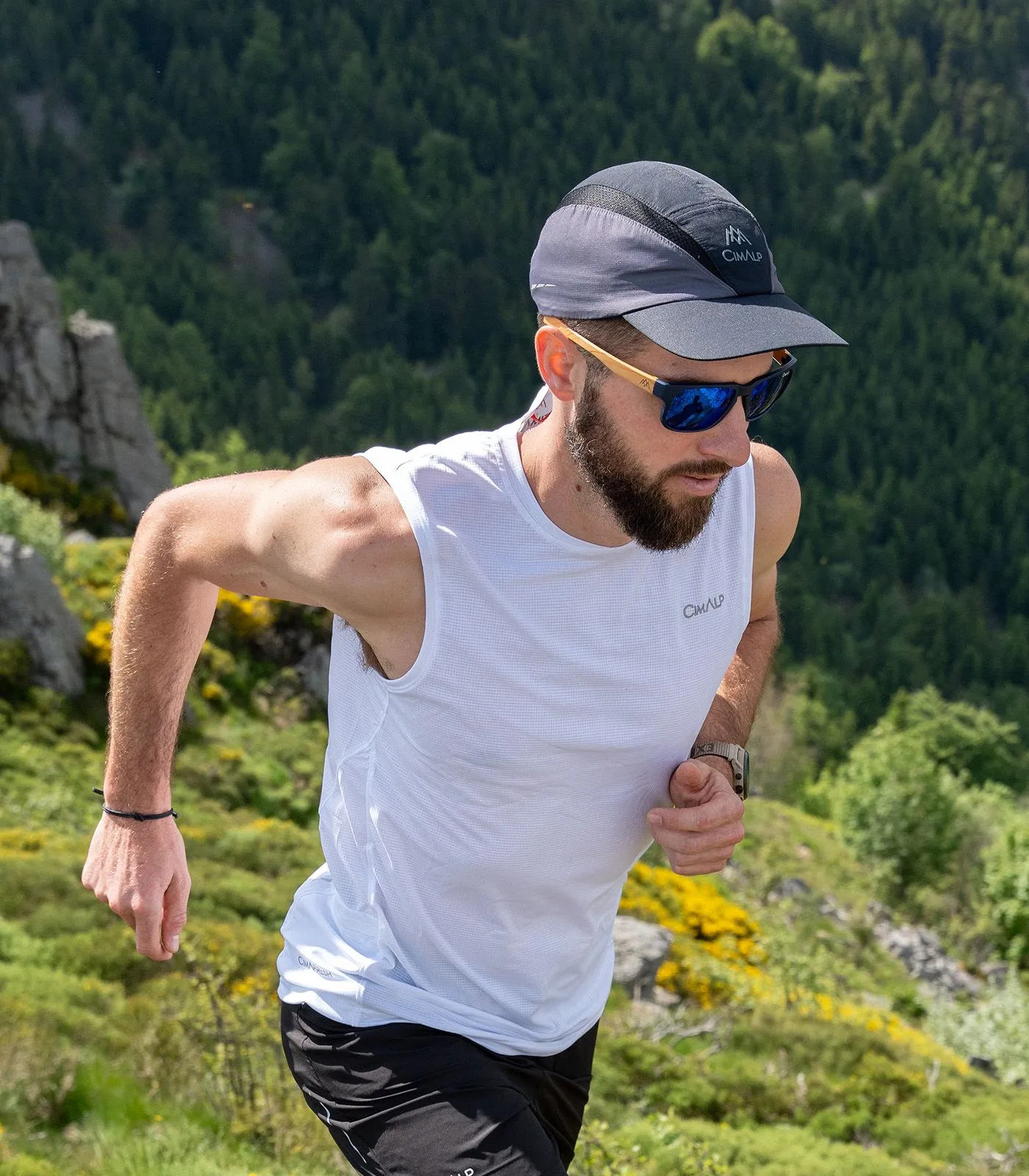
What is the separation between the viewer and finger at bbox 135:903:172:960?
3258 mm

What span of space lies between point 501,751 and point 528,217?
512ft

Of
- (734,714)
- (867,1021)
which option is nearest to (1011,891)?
(867,1021)

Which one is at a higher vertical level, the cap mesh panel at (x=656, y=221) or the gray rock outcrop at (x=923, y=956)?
the cap mesh panel at (x=656, y=221)

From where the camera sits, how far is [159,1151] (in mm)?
5426

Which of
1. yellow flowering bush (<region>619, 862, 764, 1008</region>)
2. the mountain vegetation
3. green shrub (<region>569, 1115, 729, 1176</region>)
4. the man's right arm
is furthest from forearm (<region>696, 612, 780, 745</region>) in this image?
the mountain vegetation

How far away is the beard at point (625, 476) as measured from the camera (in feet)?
9.05

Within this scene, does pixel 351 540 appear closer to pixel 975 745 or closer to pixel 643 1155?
pixel 643 1155

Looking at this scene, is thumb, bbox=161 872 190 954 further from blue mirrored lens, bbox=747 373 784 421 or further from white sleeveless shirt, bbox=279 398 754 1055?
blue mirrored lens, bbox=747 373 784 421

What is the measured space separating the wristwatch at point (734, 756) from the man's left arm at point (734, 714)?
31 millimetres

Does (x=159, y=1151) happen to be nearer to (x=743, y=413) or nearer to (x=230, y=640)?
(x=743, y=413)

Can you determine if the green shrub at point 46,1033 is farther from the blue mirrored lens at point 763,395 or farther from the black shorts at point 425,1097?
the blue mirrored lens at point 763,395

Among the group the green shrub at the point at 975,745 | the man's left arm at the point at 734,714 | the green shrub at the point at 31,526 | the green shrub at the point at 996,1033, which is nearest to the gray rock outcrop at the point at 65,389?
the green shrub at the point at 31,526

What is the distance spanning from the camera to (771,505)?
345 cm

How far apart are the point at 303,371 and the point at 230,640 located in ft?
326
